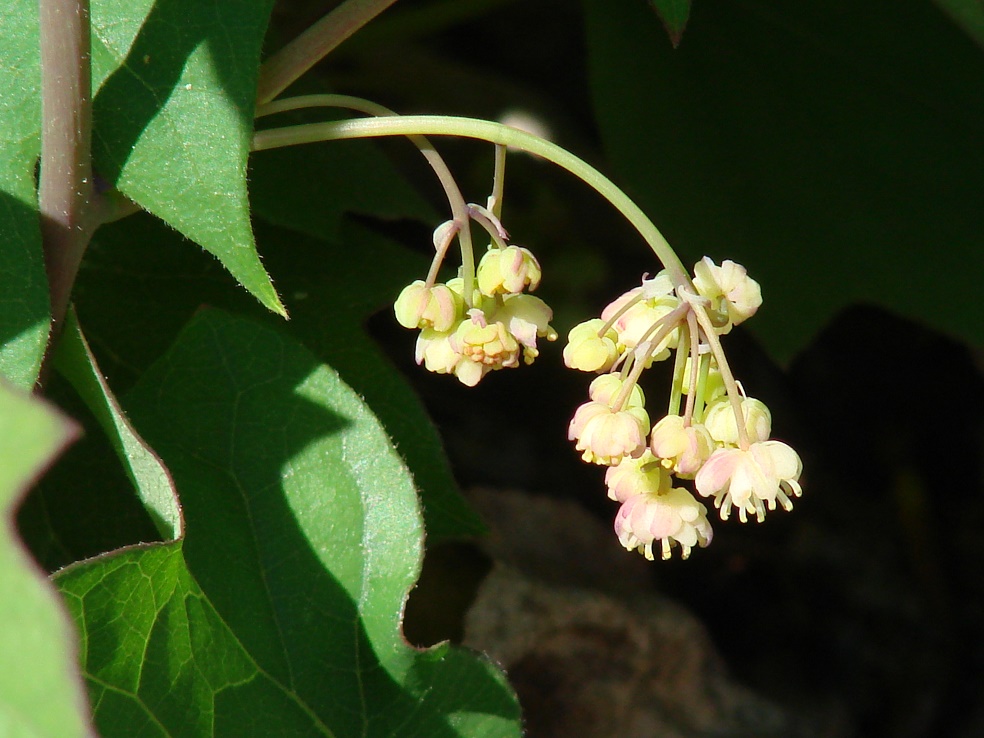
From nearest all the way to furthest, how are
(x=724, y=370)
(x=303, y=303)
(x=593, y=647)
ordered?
(x=724, y=370) → (x=303, y=303) → (x=593, y=647)

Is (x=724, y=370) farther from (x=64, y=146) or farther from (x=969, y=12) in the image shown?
(x=64, y=146)

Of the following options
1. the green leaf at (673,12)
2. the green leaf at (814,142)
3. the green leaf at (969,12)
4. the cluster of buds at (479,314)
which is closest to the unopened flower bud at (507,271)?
the cluster of buds at (479,314)

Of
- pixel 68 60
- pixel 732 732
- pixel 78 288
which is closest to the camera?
pixel 68 60

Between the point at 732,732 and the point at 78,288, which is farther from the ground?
the point at 78,288

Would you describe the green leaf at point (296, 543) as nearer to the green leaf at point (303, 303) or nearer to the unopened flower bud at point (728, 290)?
the green leaf at point (303, 303)

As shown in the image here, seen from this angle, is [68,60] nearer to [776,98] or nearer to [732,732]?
[776,98]

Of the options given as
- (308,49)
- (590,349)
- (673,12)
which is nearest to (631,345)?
(590,349)

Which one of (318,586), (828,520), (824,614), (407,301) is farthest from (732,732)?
(407,301)
